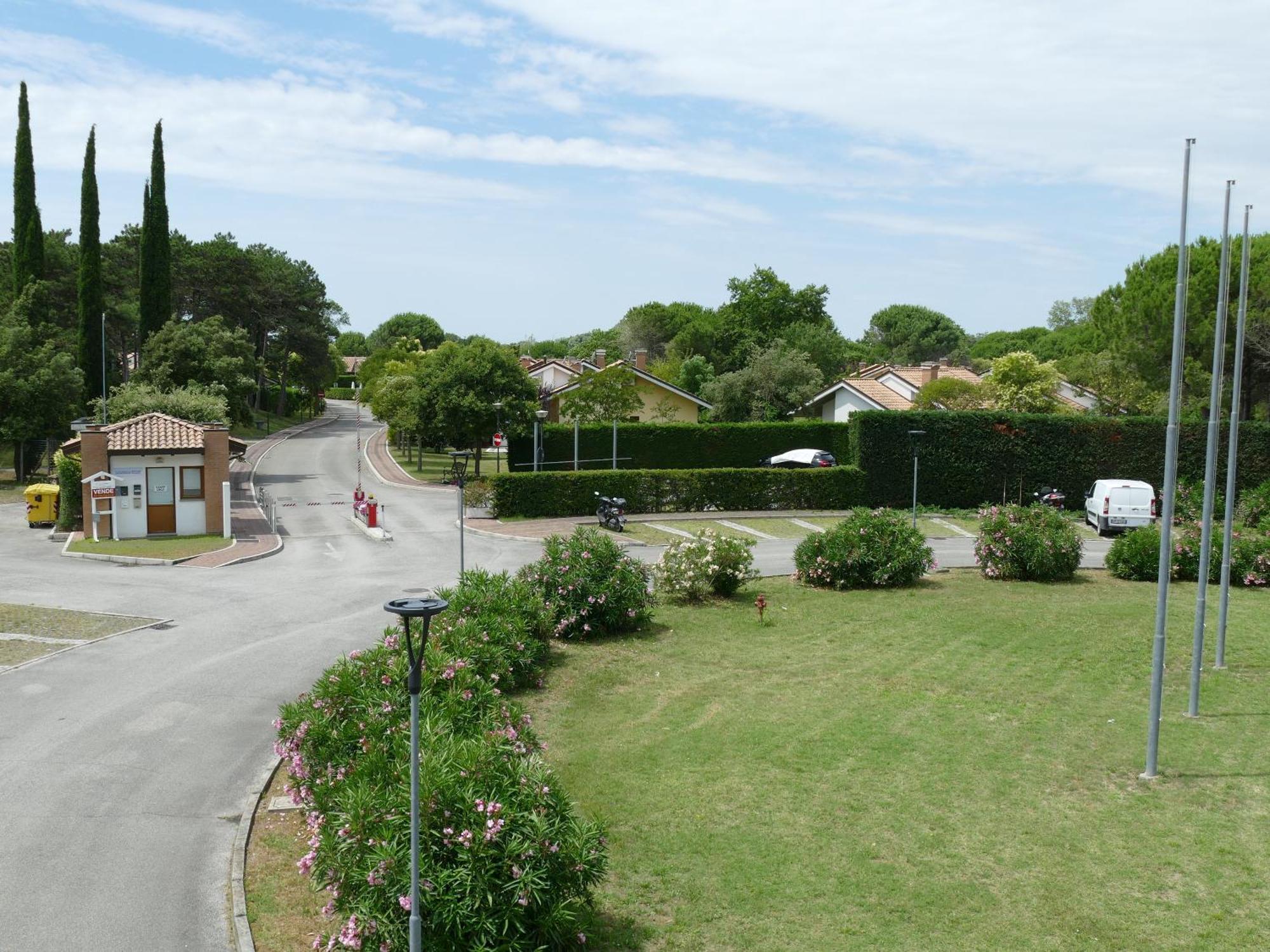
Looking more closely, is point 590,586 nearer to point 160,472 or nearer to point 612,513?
point 612,513

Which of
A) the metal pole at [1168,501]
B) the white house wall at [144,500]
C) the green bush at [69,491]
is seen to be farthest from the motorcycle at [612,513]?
the metal pole at [1168,501]

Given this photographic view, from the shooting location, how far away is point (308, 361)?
253 feet

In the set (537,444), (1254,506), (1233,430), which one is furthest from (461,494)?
(1254,506)

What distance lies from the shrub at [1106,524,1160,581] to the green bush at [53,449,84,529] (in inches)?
1094

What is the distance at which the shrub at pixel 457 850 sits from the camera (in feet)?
23.5

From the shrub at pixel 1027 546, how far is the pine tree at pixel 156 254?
4134cm

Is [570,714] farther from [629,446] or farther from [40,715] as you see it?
[629,446]

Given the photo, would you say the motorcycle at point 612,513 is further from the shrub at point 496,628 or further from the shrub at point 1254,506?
the shrub at point 1254,506

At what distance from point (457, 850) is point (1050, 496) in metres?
32.7

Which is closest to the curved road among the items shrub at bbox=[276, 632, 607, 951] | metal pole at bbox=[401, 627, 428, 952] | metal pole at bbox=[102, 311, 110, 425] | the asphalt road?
the asphalt road

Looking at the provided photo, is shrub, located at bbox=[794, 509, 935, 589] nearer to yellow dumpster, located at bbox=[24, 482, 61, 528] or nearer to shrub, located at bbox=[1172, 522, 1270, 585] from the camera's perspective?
shrub, located at bbox=[1172, 522, 1270, 585]

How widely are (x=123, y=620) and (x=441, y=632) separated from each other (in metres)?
9.05

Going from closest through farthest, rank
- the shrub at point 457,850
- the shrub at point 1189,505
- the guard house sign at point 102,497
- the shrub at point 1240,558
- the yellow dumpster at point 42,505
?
the shrub at point 457,850, the shrub at point 1240,558, the guard house sign at point 102,497, the shrub at point 1189,505, the yellow dumpster at point 42,505

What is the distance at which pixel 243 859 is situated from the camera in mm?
9742
